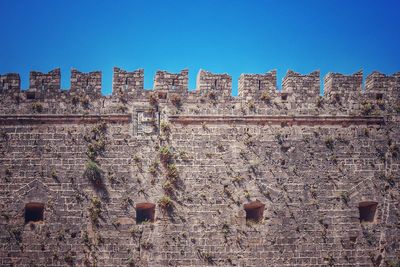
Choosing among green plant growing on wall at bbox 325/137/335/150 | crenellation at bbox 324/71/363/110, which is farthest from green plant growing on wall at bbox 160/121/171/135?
crenellation at bbox 324/71/363/110

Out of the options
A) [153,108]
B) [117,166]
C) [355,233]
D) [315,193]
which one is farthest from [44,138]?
[355,233]

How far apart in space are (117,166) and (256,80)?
565 cm

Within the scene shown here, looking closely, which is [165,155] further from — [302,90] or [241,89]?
[302,90]

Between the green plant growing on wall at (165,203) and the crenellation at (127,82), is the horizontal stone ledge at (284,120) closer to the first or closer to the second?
the crenellation at (127,82)

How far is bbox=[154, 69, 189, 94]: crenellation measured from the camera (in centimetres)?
1432

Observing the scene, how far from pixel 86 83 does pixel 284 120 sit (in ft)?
22.9

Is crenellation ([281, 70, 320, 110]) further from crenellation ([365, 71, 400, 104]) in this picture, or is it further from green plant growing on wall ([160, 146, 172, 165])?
green plant growing on wall ([160, 146, 172, 165])

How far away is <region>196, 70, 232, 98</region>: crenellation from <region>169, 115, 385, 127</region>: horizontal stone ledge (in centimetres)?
82

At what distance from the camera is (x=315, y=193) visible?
14.0 m

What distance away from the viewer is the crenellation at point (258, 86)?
47.4ft

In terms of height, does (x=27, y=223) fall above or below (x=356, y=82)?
below

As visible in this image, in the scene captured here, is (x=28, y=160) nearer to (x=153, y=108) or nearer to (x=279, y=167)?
(x=153, y=108)

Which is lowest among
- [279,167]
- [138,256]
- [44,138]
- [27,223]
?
[138,256]

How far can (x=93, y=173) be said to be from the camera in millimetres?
13609
